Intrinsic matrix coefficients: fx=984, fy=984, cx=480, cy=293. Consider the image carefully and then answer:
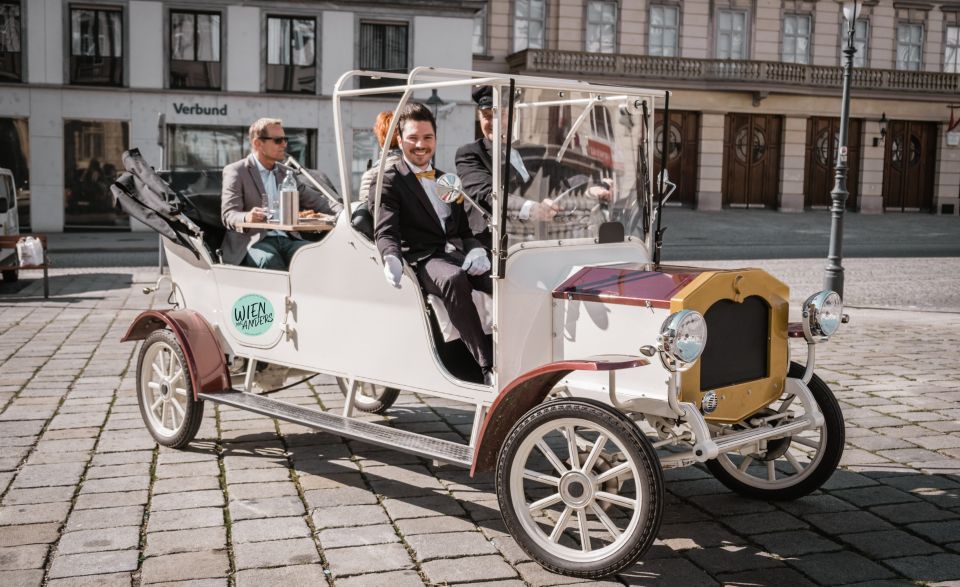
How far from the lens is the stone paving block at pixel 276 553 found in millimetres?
4207

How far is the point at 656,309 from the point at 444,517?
152 cm

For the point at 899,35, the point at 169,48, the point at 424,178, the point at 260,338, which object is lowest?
the point at 260,338

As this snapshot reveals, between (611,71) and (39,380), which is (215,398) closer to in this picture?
(39,380)

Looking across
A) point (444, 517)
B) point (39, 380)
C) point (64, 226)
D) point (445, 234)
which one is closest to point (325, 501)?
point (444, 517)

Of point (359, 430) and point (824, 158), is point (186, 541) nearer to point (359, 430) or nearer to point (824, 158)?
point (359, 430)

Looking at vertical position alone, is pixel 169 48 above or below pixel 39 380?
above

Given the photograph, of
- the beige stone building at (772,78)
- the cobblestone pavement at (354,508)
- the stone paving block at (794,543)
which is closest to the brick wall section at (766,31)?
the beige stone building at (772,78)

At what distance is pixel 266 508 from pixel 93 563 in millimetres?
953

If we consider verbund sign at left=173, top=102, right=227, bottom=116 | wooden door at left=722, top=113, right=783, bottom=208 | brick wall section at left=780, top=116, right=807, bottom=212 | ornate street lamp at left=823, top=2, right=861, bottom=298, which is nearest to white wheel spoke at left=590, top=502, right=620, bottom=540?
ornate street lamp at left=823, top=2, right=861, bottom=298

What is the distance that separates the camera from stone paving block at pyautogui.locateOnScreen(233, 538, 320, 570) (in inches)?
166

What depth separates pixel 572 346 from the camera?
4570 millimetres

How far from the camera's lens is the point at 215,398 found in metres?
5.80

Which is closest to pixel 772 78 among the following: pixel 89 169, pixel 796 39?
pixel 796 39

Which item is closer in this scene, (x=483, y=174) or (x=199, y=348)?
(x=483, y=174)
